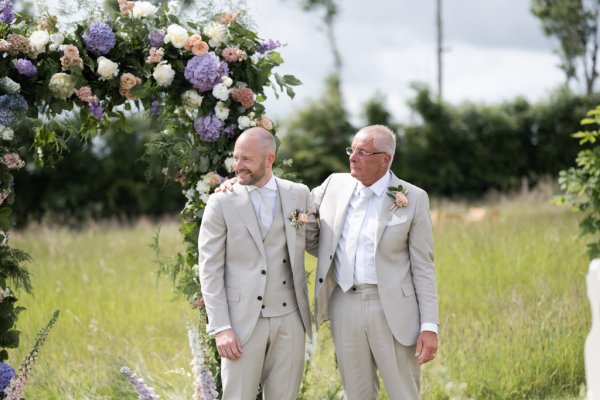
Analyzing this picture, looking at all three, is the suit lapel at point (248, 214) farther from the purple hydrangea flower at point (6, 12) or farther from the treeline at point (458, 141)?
the treeline at point (458, 141)

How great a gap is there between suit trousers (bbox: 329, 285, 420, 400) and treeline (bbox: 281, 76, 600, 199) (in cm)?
1621

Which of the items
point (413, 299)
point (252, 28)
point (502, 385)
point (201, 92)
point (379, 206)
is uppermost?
point (252, 28)

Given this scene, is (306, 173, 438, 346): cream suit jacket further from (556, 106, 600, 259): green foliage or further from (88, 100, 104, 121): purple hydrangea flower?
(556, 106, 600, 259): green foliage

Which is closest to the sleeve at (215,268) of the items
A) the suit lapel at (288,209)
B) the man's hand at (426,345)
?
the suit lapel at (288,209)

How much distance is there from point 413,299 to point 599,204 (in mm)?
4196

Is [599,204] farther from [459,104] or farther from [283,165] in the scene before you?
[459,104]

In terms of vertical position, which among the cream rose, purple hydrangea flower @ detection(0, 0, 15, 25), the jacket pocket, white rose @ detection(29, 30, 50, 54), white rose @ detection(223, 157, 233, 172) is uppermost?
purple hydrangea flower @ detection(0, 0, 15, 25)

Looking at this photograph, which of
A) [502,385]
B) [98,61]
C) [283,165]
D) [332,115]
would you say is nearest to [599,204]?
[502,385]

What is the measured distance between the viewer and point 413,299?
4062mm

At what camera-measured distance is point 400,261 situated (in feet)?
13.3

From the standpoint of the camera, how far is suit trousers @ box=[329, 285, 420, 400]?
4012mm

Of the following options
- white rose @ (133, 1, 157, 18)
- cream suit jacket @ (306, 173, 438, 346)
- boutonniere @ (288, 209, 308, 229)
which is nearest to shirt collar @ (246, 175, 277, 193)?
boutonniere @ (288, 209, 308, 229)

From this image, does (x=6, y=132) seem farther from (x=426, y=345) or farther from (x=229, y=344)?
(x=426, y=345)

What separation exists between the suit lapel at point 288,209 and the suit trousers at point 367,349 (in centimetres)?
36
